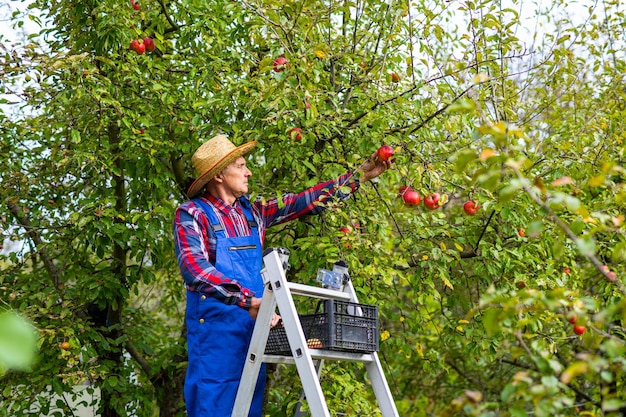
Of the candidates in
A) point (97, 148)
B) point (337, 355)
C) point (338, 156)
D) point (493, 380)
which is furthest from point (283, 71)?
point (493, 380)

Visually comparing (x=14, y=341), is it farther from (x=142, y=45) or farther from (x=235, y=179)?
(x=142, y=45)

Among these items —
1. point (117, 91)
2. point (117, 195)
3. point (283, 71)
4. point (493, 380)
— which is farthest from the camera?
point (493, 380)

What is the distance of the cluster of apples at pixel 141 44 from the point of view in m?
4.39

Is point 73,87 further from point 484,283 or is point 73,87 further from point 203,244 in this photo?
point 484,283

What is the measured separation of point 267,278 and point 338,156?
4.32 feet

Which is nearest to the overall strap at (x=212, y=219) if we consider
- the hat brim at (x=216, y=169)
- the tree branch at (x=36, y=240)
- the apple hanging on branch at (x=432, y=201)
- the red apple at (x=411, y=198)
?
the hat brim at (x=216, y=169)

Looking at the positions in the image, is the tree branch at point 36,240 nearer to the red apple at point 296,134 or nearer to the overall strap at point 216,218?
the overall strap at point 216,218

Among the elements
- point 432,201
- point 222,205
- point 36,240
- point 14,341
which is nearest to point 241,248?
point 222,205

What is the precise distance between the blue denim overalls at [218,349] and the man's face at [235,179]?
319mm

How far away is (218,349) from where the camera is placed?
120 inches

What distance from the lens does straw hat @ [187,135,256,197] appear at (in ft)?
11.1

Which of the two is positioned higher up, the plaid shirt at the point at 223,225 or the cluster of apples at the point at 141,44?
the cluster of apples at the point at 141,44

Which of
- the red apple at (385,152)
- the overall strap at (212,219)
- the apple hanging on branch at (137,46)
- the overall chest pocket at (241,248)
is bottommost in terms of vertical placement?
the overall chest pocket at (241,248)

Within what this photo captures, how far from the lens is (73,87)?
4098mm
